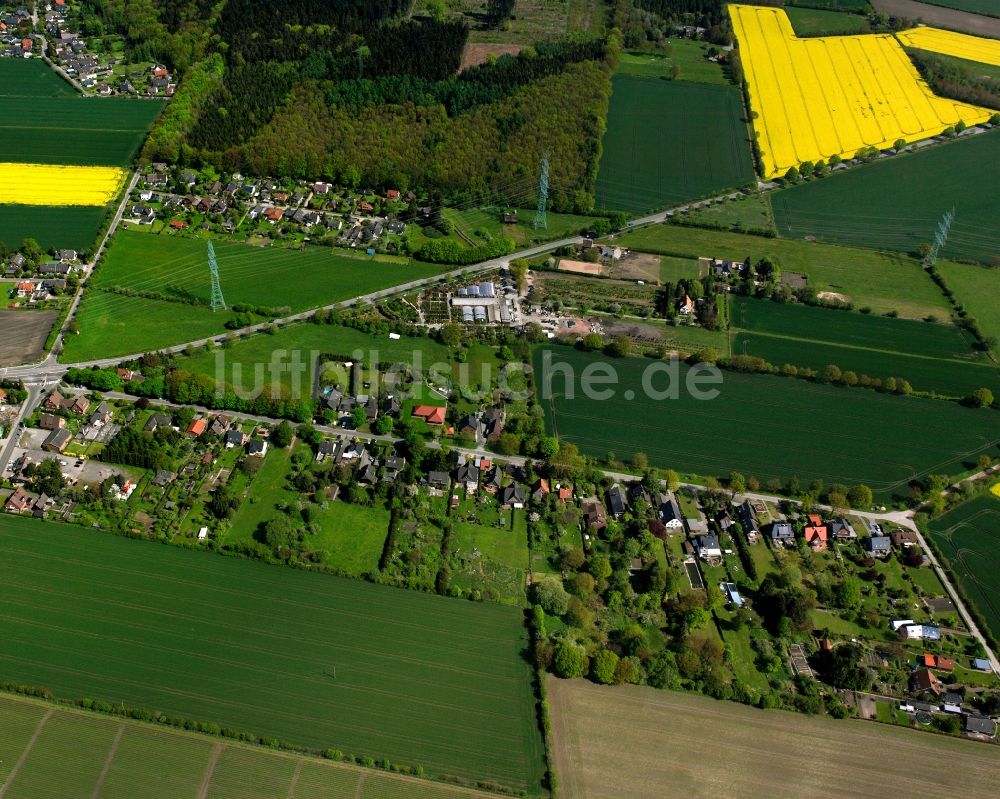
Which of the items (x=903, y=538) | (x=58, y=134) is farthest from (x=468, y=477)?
(x=58, y=134)

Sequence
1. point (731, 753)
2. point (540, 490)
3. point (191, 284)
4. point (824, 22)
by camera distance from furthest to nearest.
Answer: point (824, 22)
point (191, 284)
point (540, 490)
point (731, 753)

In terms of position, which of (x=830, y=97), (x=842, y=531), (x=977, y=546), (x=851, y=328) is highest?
(x=830, y=97)

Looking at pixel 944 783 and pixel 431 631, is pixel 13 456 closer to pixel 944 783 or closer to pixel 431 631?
pixel 431 631

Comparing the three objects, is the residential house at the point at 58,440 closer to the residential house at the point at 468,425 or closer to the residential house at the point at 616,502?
the residential house at the point at 468,425

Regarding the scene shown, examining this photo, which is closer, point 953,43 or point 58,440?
point 58,440

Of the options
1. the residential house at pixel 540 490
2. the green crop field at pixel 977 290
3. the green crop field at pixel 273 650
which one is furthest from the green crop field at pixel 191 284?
the green crop field at pixel 977 290

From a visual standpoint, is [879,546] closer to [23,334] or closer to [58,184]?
[23,334]

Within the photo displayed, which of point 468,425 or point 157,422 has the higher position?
point 468,425
